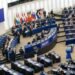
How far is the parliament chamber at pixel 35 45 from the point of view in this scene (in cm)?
3366

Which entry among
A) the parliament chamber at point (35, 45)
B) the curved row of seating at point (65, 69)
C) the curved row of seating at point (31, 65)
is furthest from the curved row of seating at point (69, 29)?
A: the curved row of seating at point (65, 69)

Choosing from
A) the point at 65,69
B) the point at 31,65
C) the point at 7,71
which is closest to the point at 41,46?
the point at 31,65

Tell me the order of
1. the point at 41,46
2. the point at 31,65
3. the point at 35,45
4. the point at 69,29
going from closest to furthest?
the point at 31,65
the point at 35,45
the point at 41,46
the point at 69,29

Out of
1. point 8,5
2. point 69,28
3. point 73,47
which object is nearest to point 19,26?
point 8,5

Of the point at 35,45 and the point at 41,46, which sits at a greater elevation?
the point at 35,45

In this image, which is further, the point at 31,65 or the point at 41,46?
the point at 41,46

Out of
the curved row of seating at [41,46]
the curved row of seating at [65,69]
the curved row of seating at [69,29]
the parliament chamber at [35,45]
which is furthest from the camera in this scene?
the curved row of seating at [69,29]

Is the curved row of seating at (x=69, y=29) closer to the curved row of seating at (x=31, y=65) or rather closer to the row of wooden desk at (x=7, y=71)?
the curved row of seating at (x=31, y=65)

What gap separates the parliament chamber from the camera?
110 feet

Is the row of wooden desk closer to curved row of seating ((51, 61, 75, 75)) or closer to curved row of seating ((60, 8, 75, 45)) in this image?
curved row of seating ((51, 61, 75, 75))

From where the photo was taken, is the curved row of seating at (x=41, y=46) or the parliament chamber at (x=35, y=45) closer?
the parliament chamber at (x=35, y=45)

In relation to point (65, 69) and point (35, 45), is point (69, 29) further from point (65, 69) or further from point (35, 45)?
point (65, 69)

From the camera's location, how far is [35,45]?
38.0 meters

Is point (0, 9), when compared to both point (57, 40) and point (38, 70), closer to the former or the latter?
point (57, 40)
